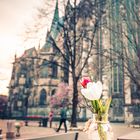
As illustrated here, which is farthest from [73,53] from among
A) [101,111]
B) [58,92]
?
[58,92]

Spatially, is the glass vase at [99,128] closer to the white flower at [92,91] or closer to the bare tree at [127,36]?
the white flower at [92,91]

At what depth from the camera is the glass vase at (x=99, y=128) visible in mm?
2644

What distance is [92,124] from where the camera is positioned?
2701mm

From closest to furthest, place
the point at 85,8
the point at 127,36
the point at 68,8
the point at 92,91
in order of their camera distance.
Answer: the point at 92,91, the point at 127,36, the point at 85,8, the point at 68,8

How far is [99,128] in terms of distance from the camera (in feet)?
8.74

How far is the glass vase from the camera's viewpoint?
2644 mm

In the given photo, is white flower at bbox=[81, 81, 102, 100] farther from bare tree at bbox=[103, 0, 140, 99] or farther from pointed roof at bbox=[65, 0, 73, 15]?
pointed roof at bbox=[65, 0, 73, 15]

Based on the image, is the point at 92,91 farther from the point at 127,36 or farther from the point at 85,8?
the point at 85,8

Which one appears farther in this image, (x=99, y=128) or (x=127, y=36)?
(x=127, y=36)

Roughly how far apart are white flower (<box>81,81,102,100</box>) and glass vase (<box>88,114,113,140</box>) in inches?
8.0

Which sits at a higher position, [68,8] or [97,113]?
[68,8]

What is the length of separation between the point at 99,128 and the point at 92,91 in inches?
13.5

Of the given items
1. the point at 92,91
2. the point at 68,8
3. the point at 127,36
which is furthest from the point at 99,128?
the point at 68,8

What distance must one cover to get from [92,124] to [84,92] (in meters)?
0.31
